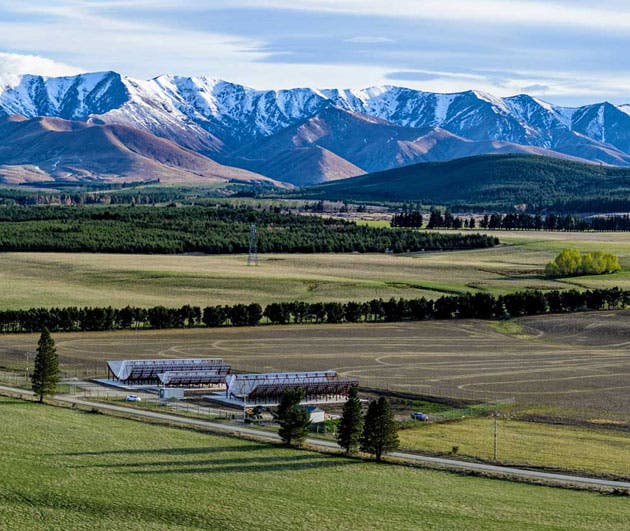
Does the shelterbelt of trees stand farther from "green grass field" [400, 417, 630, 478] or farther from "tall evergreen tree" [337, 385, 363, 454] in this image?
"tall evergreen tree" [337, 385, 363, 454]

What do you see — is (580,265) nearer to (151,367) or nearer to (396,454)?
(151,367)

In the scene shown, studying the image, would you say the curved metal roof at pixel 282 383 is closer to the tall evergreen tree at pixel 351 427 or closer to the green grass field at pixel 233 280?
the tall evergreen tree at pixel 351 427

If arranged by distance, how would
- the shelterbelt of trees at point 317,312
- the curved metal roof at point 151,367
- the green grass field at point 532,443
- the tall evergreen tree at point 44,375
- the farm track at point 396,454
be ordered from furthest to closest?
the shelterbelt of trees at point 317,312
the curved metal roof at point 151,367
the tall evergreen tree at point 44,375
the green grass field at point 532,443
the farm track at point 396,454

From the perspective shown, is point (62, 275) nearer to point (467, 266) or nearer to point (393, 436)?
point (467, 266)

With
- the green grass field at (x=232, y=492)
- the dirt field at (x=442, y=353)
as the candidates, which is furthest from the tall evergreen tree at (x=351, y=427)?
the dirt field at (x=442, y=353)

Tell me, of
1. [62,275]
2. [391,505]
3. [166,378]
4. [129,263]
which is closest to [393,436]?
[391,505]

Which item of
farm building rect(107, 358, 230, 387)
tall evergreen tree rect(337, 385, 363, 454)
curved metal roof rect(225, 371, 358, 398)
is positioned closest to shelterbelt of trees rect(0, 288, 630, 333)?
farm building rect(107, 358, 230, 387)
